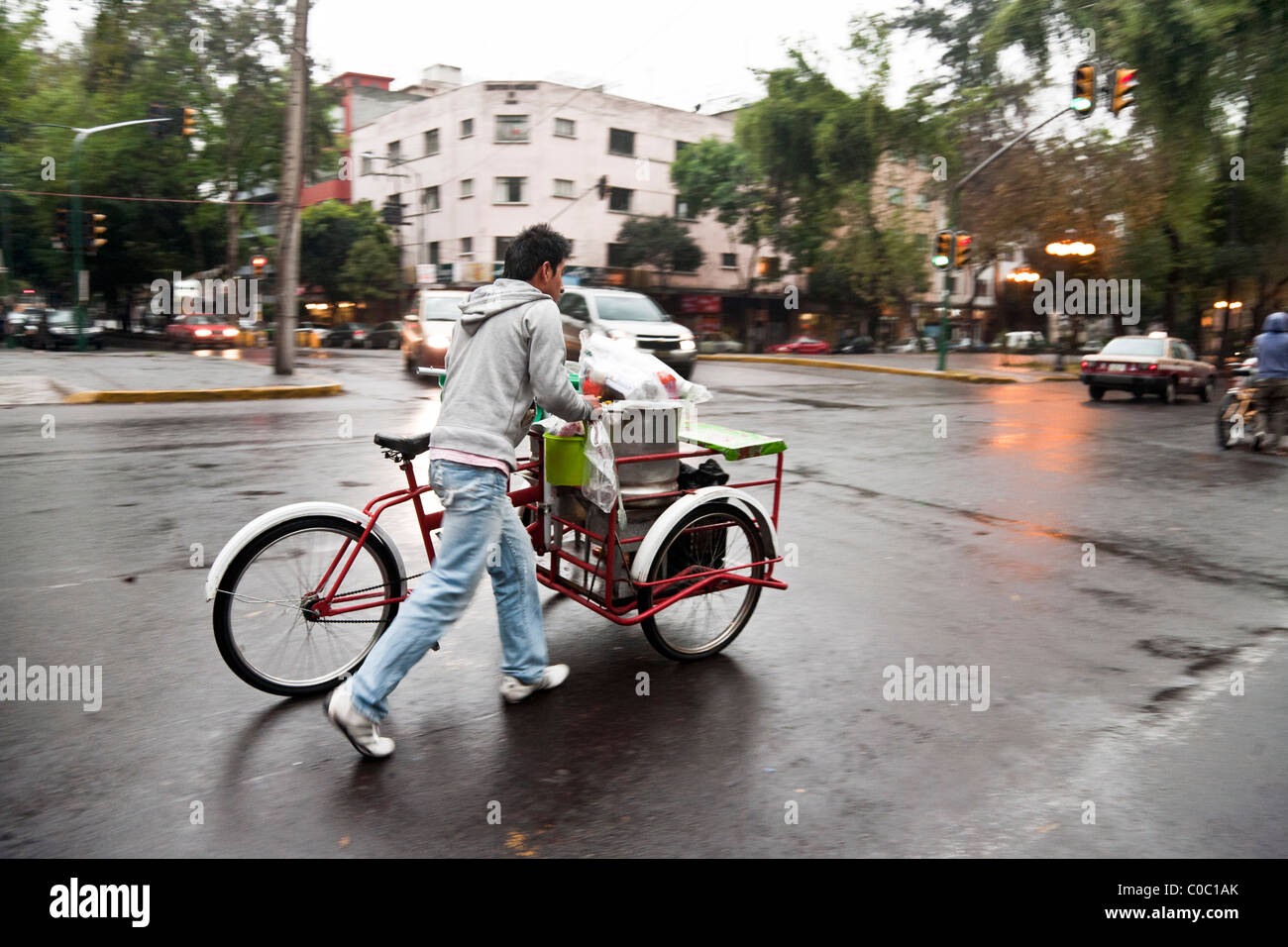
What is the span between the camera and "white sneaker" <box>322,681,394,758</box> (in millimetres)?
3326

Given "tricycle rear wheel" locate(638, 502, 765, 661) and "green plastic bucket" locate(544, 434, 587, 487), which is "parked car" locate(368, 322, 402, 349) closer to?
"tricycle rear wheel" locate(638, 502, 765, 661)

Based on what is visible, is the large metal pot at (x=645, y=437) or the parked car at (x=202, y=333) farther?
the parked car at (x=202, y=333)

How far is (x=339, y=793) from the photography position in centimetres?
315

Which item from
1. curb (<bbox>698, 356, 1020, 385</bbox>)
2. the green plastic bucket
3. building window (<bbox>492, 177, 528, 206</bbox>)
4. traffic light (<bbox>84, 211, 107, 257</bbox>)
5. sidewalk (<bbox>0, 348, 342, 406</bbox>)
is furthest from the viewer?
building window (<bbox>492, 177, 528, 206</bbox>)

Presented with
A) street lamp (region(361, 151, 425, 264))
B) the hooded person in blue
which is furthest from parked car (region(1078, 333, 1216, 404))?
street lamp (region(361, 151, 425, 264))

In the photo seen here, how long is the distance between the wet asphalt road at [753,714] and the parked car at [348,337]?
121ft

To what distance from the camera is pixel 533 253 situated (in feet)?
12.0

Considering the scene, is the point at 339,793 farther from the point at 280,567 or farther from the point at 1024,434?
the point at 1024,434

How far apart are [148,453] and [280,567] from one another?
7023 millimetres

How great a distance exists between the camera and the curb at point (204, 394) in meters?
14.5

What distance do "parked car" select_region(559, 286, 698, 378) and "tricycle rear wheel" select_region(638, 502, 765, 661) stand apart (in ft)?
48.9

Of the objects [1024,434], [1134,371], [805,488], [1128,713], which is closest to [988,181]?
[1134,371]

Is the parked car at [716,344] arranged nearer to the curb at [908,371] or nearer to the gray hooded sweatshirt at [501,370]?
the curb at [908,371]

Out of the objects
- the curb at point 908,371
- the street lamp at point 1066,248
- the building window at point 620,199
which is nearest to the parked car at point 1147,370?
the curb at point 908,371
